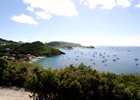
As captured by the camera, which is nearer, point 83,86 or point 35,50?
point 83,86

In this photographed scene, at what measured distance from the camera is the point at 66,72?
25906 mm

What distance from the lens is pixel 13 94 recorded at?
104 ft

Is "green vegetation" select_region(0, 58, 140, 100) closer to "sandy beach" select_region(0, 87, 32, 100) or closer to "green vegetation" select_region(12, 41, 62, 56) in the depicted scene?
"sandy beach" select_region(0, 87, 32, 100)

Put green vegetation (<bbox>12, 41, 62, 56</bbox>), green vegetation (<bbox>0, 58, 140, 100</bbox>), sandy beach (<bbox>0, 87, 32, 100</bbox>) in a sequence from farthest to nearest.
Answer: green vegetation (<bbox>12, 41, 62, 56</bbox>)
sandy beach (<bbox>0, 87, 32, 100</bbox>)
green vegetation (<bbox>0, 58, 140, 100</bbox>)

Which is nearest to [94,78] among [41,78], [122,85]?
[122,85]

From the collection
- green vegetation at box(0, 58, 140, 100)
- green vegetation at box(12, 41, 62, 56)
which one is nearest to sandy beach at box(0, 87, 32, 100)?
green vegetation at box(0, 58, 140, 100)

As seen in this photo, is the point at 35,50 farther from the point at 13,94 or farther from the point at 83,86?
the point at 83,86

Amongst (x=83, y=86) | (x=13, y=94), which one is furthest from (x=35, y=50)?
(x=83, y=86)

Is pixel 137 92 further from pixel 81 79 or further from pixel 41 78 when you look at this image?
pixel 41 78

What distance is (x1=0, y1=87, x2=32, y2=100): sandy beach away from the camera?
30042 millimetres

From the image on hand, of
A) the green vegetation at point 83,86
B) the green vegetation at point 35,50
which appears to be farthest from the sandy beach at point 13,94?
A: the green vegetation at point 35,50

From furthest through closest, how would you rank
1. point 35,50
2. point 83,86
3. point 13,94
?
point 35,50, point 13,94, point 83,86

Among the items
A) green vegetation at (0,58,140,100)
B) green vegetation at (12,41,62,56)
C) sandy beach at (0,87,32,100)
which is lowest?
green vegetation at (12,41,62,56)

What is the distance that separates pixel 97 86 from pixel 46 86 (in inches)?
235
